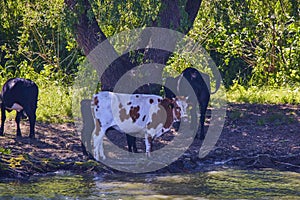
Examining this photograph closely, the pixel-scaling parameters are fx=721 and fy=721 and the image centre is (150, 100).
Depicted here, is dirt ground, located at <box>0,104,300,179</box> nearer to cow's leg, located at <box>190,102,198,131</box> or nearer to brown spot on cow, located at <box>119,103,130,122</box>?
cow's leg, located at <box>190,102,198,131</box>

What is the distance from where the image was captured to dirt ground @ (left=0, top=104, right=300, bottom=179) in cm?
1085

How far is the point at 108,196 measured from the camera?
30.6ft

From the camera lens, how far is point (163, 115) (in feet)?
37.9

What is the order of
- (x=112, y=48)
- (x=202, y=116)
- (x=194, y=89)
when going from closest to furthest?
(x=202, y=116), (x=194, y=89), (x=112, y=48)

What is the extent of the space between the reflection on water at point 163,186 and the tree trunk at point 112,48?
3.62 meters

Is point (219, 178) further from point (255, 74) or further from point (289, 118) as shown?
point (255, 74)

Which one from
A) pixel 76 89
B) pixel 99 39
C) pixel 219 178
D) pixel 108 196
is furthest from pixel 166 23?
pixel 108 196

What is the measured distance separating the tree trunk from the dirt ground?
1286mm

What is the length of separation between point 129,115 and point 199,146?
6.15 ft

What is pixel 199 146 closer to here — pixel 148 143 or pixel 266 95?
pixel 148 143

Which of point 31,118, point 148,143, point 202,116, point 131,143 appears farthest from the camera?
Result: point 202,116

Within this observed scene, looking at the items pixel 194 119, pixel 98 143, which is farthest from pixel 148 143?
pixel 194 119

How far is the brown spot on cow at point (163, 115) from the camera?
11.5 metres

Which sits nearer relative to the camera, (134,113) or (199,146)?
(134,113)
